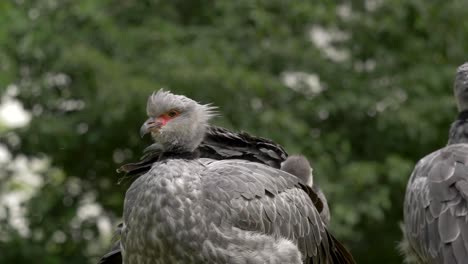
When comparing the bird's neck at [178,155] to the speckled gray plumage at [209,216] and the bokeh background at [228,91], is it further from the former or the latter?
the bokeh background at [228,91]

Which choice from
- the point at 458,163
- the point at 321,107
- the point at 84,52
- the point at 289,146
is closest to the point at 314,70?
the point at 321,107

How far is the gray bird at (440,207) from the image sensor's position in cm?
480

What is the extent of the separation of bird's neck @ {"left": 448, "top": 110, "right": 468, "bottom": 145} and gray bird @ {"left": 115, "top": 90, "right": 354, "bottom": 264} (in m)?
1.30

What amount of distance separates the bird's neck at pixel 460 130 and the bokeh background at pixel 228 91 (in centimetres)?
231

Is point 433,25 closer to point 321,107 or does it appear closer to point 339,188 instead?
point 321,107

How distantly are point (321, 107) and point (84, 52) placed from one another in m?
2.16

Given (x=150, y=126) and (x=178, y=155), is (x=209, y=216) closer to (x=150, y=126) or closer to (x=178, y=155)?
(x=178, y=155)

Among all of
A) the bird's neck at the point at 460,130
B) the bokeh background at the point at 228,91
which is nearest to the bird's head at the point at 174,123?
the bird's neck at the point at 460,130

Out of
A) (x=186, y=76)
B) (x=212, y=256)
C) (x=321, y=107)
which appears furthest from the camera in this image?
(x=321, y=107)

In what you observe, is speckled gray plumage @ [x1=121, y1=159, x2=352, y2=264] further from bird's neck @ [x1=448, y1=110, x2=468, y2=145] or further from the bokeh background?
the bokeh background

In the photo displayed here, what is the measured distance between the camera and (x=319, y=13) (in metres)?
8.39

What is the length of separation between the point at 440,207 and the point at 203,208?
4.93 ft

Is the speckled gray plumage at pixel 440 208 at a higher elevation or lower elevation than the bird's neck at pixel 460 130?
lower

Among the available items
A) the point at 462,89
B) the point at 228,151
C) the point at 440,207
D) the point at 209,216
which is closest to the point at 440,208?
the point at 440,207
